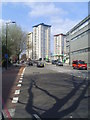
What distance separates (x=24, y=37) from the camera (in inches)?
2714

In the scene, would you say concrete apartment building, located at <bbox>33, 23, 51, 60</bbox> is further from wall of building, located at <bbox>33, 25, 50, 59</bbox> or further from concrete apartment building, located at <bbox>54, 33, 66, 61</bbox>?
concrete apartment building, located at <bbox>54, 33, 66, 61</bbox>

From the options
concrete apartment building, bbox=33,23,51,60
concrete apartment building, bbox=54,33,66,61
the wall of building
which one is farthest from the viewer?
concrete apartment building, bbox=54,33,66,61

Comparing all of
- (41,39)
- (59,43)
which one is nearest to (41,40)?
(41,39)

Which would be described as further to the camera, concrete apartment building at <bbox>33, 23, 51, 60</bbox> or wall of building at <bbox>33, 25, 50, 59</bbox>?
concrete apartment building at <bbox>33, 23, 51, 60</bbox>

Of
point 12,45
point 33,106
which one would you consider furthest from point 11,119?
point 12,45

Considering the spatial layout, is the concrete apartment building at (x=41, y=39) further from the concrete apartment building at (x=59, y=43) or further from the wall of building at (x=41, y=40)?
the concrete apartment building at (x=59, y=43)

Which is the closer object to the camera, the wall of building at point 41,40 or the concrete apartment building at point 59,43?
the wall of building at point 41,40

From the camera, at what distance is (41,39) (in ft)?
457

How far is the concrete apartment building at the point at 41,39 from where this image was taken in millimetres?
140212

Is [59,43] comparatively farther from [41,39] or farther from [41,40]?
[41,39]

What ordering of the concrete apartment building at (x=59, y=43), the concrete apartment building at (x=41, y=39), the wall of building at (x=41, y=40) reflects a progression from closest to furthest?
the wall of building at (x=41, y=40), the concrete apartment building at (x=41, y=39), the concrete apartment building at (x=59, y=43)

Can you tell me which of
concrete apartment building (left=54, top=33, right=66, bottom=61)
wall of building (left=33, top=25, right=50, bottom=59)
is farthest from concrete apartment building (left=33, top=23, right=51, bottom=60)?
concrete apartment building (left=54, top=33, right=66, bottom=61)

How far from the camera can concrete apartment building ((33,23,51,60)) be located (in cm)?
14021

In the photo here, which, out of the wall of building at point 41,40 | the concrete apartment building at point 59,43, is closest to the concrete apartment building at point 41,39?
the wall of building at point 41,40
